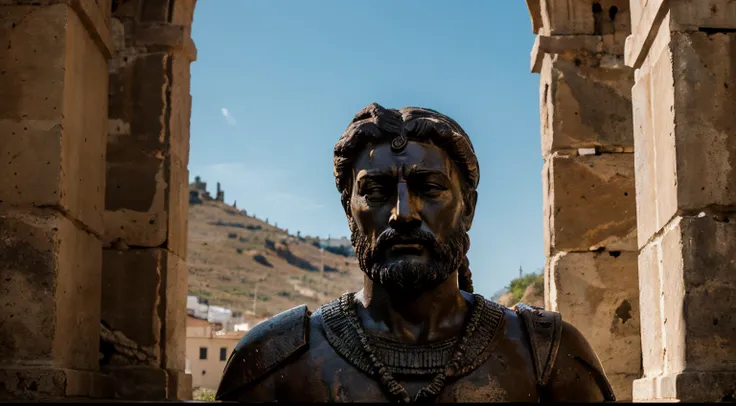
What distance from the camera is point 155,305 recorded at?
26.0ft

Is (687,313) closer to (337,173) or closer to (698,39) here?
(698,39)

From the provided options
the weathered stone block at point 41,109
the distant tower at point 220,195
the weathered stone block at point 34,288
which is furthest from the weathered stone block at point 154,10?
the distant tower at point 220,195

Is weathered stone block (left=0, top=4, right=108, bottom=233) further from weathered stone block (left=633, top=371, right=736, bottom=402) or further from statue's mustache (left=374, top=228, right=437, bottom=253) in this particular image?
weathered stone block (left=633, top=371, right=736, bottom=402)

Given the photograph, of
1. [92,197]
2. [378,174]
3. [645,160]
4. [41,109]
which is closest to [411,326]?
[378,174]

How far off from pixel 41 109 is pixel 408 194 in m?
2.75

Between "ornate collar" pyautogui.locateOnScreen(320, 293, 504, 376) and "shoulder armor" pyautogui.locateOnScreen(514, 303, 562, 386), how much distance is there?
0.31 ft

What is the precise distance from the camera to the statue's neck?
3.53m

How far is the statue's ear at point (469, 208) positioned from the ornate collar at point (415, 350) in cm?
27

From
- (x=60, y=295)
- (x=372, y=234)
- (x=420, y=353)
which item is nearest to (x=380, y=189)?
(x=372, y=234)

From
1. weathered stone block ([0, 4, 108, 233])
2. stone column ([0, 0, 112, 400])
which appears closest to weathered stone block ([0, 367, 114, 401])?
stone column ([0, 0, 112, 400])

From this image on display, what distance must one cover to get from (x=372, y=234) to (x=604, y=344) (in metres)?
4.98

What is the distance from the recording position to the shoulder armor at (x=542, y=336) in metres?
3.46

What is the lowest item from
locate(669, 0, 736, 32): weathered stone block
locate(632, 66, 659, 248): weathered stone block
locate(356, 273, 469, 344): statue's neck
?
locate(356, 273, 469, 344): statue's neck

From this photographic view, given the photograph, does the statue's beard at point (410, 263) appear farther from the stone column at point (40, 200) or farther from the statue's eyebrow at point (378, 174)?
the stone column at point (40, 200)
